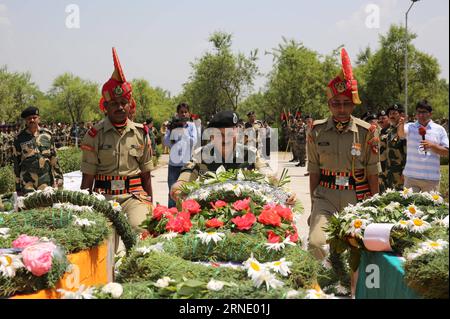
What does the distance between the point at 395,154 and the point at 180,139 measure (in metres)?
3.88

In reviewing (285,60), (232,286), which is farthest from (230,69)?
(232,286)

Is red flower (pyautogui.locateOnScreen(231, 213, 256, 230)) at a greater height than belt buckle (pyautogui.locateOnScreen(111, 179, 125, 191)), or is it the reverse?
belt buckle (pyautogui.locateOnScreen(111, 179, 125, 191))

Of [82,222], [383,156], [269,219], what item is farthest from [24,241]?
[383,156]

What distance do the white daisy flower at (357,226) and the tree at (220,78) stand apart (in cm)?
4230

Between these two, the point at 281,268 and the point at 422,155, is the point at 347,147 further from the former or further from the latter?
the point at 281,268

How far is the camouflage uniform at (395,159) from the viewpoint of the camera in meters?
9.10

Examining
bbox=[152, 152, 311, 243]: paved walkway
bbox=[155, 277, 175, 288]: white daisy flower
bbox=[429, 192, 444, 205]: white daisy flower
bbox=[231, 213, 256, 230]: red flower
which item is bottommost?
bbox=[152, 152, 311, 243]: paved walkway

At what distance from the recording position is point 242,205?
4.75 meters

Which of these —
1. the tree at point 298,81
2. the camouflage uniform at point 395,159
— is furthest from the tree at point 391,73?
the camouflage uniform at point 395,159

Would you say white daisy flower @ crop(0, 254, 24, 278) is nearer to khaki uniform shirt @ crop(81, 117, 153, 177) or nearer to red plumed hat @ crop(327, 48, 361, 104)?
khaki uniform shirt @ crop(81, 117, 153, 177)

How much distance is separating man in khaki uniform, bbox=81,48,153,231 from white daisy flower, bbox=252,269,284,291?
119 inches

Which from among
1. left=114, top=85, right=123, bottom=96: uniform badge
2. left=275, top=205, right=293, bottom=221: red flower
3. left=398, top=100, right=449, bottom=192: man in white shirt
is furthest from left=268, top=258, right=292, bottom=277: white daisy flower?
left=398, top=100, right=449, bottom=192: man in white shirt

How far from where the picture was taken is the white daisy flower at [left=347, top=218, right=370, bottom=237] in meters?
4.01

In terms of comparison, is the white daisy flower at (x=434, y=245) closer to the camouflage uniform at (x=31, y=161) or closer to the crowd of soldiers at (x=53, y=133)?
the camouflage uniform at (x=31, y=161)
